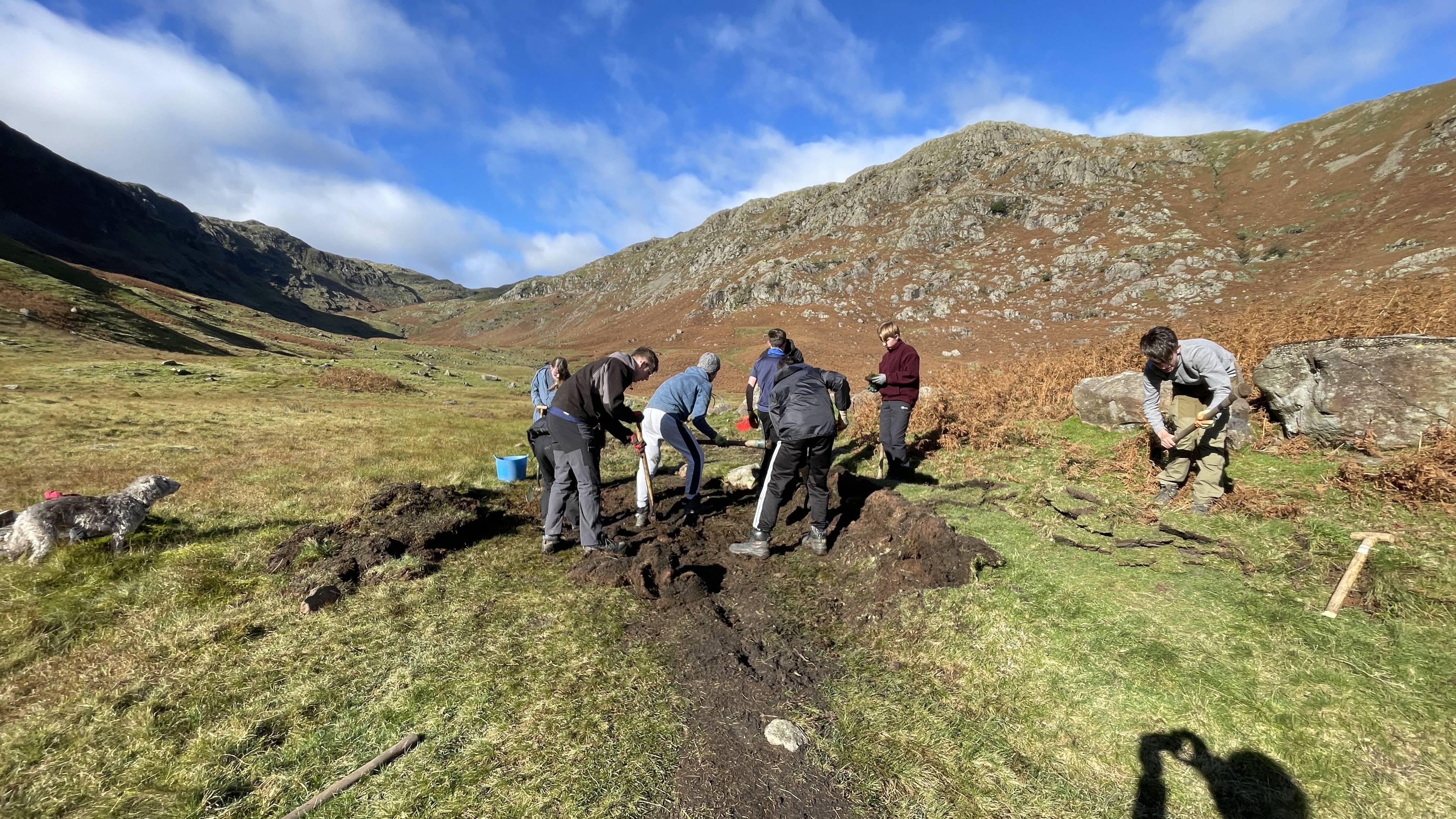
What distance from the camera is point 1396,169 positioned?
4359cm

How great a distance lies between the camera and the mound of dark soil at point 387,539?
5867 mm

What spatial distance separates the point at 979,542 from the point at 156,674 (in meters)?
7.67

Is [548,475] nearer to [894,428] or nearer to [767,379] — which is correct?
[767,379]

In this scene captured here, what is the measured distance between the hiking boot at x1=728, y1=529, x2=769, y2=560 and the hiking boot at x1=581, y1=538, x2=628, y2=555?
148 centimetres

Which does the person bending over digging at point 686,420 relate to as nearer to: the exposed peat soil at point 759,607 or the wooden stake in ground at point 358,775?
the exposed peat soil at point 759,607

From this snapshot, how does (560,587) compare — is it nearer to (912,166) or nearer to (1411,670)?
(1411,670)

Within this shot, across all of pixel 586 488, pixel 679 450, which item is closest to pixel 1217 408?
pixel 679 450

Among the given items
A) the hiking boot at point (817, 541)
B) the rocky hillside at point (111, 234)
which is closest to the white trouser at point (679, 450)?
the hiking boot at point (817, 541)

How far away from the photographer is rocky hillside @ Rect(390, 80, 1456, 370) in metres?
37.7

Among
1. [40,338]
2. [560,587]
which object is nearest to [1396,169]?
[560,587]

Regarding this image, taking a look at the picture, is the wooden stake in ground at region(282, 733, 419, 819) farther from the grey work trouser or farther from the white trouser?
the white trouser

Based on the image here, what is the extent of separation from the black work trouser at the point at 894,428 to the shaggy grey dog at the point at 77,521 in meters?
10.4

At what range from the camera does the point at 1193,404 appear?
19.1ft

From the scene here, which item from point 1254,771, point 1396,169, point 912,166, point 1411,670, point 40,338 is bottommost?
point 40,338
